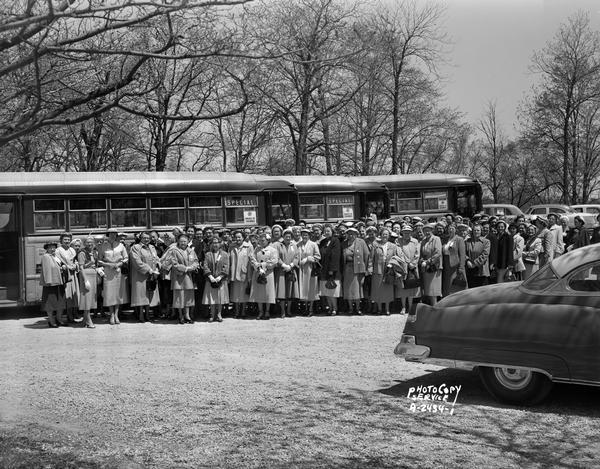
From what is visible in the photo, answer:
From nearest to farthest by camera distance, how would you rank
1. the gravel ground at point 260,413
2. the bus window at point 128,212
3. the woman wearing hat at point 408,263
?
the gravel ground at point 260,413 → the woman wearing hat at point 408,263 → the bus window at point 128,212

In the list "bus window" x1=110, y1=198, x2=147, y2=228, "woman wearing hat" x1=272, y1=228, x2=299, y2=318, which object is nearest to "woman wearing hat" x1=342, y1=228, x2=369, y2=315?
"woman wearing hat" x1=272, y1=228, x2=299, y2=318

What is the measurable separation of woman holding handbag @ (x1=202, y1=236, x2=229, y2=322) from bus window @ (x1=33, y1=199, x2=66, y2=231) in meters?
4.08

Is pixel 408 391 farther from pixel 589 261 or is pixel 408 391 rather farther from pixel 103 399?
pixel 103 399

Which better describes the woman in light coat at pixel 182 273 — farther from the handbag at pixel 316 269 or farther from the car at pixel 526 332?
the car at pixel 526 332

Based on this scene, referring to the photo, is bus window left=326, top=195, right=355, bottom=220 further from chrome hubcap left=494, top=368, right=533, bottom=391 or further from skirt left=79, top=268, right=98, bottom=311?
chrome hubcap left=494, top=368, right=533, bottom=391

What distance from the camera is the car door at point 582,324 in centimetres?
696

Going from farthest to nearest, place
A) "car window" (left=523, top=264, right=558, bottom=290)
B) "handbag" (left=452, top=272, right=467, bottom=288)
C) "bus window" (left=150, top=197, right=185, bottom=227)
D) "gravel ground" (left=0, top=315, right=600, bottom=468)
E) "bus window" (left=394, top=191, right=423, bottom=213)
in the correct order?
"bus window" (left=394, top=191, right=423, bottom=213) < "bus window" (left=150, top=197, right=185, bottom=227) < "handbag" (left=452, top=272, right=467, bottom=288) < "car window" (left=523, top=264, right=558, bottom=290) < "gravel ground" (left=0, top=315, right=600, bottom=468)

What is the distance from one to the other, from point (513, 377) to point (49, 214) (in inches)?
494

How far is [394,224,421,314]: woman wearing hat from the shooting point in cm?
1556

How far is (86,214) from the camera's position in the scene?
17562 mm

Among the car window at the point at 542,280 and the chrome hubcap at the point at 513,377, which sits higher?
the car window at the point at 542,280

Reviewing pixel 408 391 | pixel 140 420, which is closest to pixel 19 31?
pixel 140 420

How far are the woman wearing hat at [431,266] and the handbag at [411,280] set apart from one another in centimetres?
24

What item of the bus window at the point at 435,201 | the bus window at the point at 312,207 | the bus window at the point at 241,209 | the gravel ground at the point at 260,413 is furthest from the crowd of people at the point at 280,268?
the bus window at the point at 435,201
